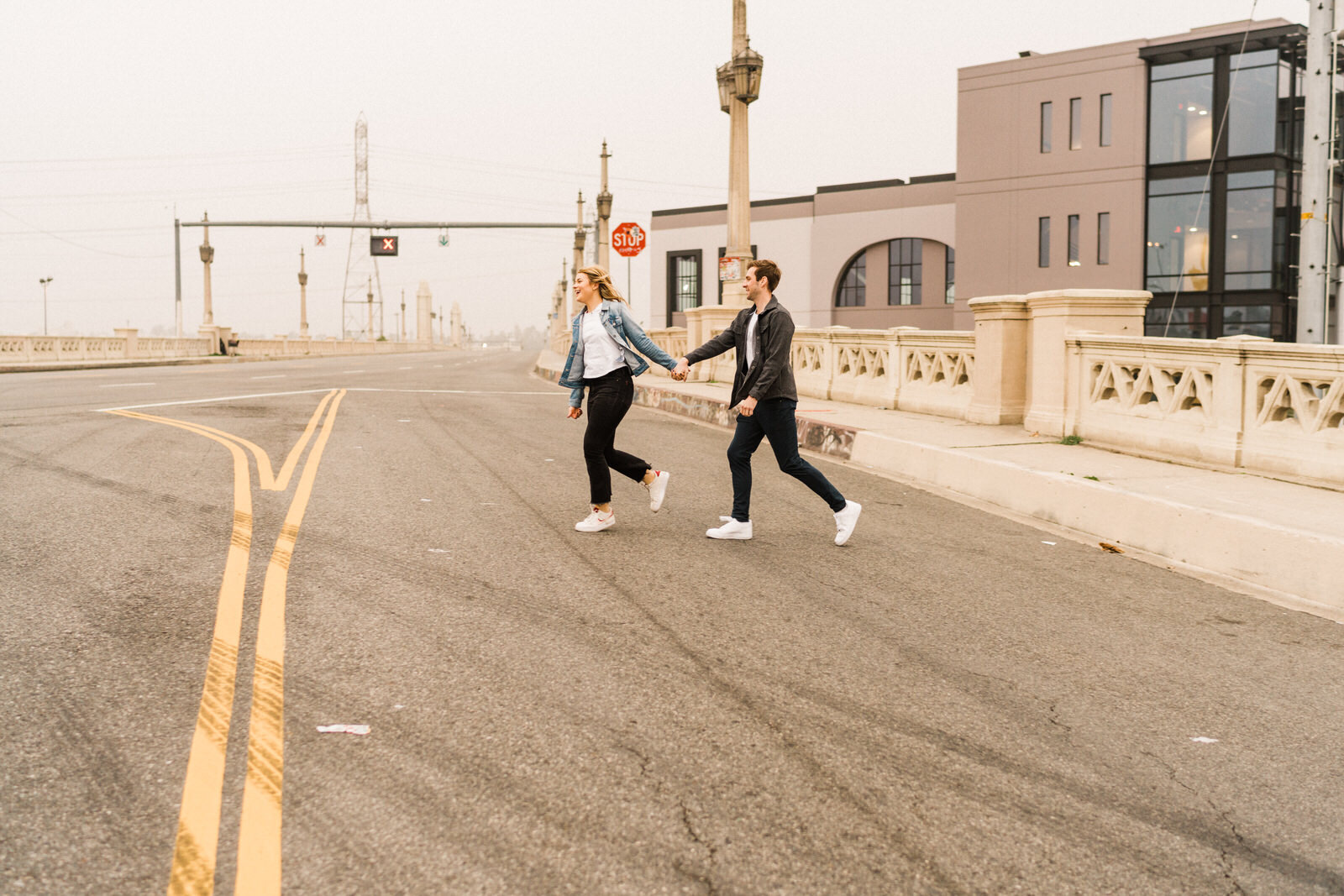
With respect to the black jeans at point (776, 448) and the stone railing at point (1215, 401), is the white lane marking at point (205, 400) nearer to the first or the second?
the black jeans at point (776, 448)

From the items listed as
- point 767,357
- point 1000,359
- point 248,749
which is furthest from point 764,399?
point 1000,359

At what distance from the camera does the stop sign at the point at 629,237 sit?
28500mm

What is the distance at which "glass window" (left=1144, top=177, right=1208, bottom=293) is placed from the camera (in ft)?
116

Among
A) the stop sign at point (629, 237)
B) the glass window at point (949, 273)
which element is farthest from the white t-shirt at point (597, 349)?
the glass window at point (949, 273)

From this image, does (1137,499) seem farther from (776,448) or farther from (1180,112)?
(1180,112)

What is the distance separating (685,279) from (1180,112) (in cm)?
3018

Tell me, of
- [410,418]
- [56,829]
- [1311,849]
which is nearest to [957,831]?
[1311,849]

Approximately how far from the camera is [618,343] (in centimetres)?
792

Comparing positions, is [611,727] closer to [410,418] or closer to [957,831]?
[957,831]

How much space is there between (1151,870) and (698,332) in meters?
20.9

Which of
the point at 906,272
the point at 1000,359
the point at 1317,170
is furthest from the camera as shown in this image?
the point at 906,272

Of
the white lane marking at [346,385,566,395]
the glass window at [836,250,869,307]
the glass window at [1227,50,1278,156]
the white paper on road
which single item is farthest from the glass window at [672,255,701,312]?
the white paper on road

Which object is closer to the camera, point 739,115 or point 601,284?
point 601,284

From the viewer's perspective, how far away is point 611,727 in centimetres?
402
